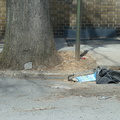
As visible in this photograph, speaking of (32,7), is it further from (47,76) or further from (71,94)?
(71,94)

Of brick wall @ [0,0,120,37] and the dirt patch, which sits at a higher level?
brick wall @ [0,0,120,37]

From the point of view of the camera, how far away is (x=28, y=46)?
8328 millimetres

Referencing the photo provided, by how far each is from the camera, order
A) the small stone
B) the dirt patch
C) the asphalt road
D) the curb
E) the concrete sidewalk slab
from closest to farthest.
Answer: the asphalt road < the curb < the small stone < the dirt patch < the concrete sidewalk slab

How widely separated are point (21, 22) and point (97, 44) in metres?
4.33

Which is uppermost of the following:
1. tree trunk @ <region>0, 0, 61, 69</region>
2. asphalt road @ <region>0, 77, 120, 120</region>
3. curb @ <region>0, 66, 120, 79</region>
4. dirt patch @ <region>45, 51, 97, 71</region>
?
tree trunk @ <region>0, 0, 61, 69</region>

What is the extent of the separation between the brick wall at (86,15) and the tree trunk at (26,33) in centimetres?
504

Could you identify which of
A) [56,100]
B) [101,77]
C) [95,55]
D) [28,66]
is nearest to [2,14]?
[95,55]

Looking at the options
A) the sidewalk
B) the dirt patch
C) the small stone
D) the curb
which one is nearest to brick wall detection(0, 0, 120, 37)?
the sidewalk

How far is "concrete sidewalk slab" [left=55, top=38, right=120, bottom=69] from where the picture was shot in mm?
8800

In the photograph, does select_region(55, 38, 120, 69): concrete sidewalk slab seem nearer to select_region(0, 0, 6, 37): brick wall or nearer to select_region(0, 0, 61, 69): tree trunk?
select_region(0, 0, 61, 69): tree trunk

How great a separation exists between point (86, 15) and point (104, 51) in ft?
11.9

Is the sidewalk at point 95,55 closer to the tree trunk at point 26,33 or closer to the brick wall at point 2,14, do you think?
the tree trunk at point 26,33

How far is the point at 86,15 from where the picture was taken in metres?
13.6

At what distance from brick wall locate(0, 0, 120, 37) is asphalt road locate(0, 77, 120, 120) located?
5905 millimetres
